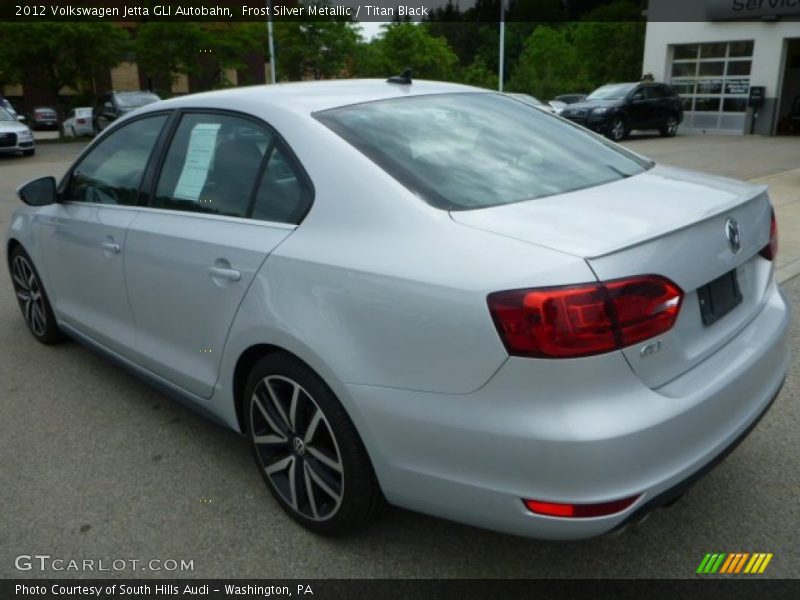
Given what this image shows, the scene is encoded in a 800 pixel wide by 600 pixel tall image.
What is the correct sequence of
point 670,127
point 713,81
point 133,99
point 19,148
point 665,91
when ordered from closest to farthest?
point 19,148, point 665,91, point 670,127, point 713,81, point 133,99

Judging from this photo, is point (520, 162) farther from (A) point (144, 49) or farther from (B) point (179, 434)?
(A) point (144, 49)

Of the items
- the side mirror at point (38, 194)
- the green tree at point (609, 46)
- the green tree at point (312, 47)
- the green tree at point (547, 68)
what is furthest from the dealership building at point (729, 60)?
the green tree at point (547, 68)

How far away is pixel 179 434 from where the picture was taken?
3510mm

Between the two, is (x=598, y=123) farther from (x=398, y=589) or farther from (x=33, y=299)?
(x=398, y=589)

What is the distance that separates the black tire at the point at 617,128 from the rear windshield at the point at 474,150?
1862 cm

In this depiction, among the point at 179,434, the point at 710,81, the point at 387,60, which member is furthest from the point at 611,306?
the point at 387,60

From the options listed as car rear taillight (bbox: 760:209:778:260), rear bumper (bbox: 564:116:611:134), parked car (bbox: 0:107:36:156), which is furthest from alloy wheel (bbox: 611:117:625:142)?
car rear taillight (bbox: 760:209:778:260)

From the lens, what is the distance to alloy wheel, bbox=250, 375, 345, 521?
2482 millimetres

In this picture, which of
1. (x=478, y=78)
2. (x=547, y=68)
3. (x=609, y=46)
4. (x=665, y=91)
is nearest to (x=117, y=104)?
(x=665, y=91)

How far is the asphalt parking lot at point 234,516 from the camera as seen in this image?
2508mm

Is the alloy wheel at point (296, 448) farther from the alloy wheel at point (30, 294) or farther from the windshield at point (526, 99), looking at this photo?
the alloy wheel at point (30, 294)

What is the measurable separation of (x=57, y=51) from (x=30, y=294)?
28.9 metres

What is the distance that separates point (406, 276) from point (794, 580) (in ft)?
5.37

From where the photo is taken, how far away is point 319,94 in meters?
2.93
